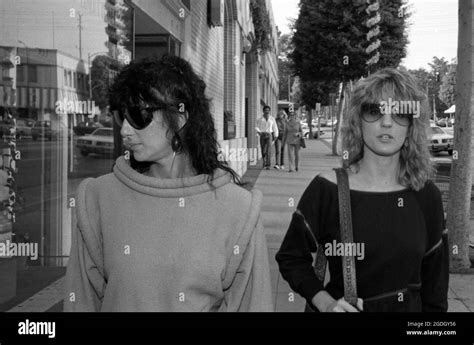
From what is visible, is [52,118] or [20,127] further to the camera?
[52,118]

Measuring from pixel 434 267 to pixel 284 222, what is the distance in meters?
7.52

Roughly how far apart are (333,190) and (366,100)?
0.33 metres

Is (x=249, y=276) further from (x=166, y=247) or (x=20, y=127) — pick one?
(x=20, y=127)

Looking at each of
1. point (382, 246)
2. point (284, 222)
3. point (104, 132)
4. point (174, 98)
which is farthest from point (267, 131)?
point (174, 98)

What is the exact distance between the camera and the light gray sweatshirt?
6.55ft

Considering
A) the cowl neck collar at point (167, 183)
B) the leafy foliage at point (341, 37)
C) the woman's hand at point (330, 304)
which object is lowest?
the woman's hand at point (330, 304)

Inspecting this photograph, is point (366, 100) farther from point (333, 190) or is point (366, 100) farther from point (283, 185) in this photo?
point (283, 185)

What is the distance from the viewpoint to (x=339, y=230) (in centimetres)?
235

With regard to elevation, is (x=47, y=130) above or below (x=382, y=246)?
above

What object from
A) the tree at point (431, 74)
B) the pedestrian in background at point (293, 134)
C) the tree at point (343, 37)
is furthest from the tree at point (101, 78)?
the tree at point (343, 37)

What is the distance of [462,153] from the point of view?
7477mm

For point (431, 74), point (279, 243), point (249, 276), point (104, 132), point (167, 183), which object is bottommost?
point (279, 243)

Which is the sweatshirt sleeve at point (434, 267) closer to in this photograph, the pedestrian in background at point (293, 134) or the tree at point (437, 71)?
the tree at point (437, 71)

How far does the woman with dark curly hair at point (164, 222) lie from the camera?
78.7 inches
